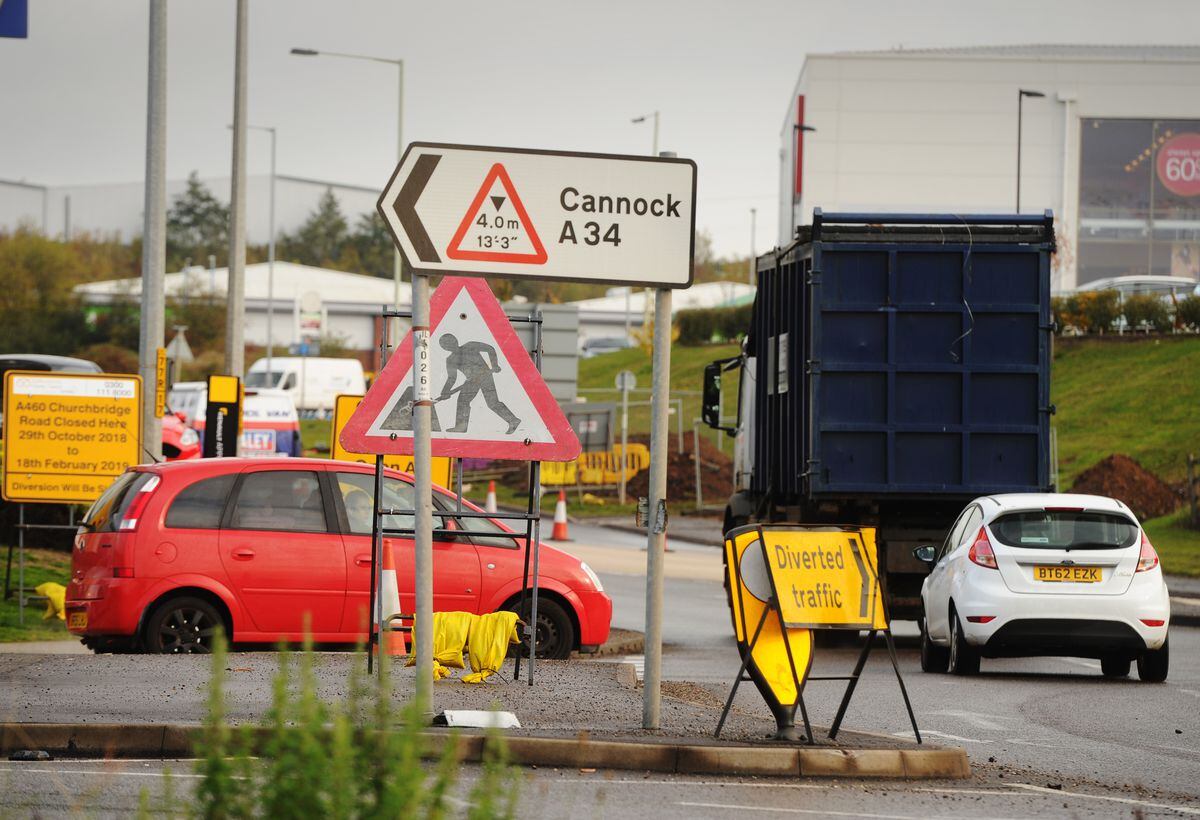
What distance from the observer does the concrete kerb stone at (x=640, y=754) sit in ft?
28.6

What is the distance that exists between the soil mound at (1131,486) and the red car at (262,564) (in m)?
23.2

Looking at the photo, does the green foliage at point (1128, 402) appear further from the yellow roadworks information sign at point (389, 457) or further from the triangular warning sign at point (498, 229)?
the triangular warning sign at point (498, 229)

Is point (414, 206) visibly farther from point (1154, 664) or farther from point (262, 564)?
point (1154, 664)

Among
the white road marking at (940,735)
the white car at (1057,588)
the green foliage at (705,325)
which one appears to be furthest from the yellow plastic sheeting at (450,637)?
the green foliage at (705,325)

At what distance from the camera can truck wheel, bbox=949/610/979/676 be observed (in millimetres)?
14867

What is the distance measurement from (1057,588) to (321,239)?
129963 mm

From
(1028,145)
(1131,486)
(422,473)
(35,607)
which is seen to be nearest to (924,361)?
(422,473)

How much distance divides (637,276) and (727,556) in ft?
4.75

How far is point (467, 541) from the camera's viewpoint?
14.1 metres

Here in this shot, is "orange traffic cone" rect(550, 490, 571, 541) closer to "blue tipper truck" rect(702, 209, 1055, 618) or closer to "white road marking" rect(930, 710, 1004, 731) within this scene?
"blue tipper truck" rect(702, 209, 1055, 618)

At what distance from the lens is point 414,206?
30.8 feet

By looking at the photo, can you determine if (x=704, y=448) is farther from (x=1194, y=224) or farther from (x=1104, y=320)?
(x=1194, y=224)

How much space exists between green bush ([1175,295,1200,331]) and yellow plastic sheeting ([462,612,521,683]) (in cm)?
4256

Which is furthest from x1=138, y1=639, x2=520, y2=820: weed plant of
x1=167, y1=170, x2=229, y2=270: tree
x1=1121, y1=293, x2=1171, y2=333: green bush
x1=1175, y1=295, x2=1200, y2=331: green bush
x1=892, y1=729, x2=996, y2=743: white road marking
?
x1=167, y1=170, x2=229, y2=270: tree
